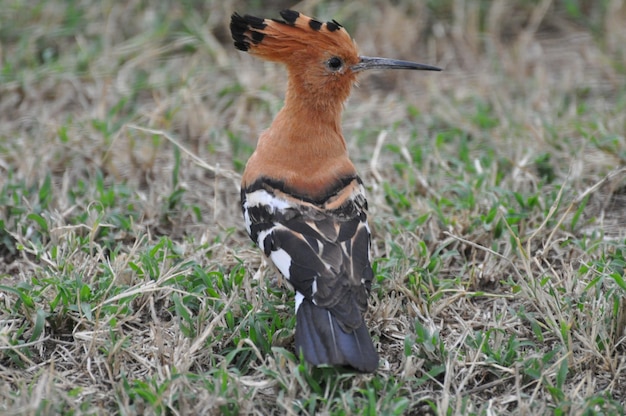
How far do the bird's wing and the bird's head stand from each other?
43cm

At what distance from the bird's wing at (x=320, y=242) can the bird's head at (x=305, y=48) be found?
433 millimetres

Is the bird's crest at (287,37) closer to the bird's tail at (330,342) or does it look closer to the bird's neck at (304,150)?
the bird's neck at (304,150)

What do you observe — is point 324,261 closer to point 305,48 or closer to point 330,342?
point 330,342

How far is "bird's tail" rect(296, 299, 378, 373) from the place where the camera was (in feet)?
8.25

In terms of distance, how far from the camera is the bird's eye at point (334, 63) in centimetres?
339

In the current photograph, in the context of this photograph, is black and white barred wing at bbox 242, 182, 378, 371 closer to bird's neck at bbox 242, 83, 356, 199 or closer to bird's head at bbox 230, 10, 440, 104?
bird's neck at bbox 242, 83, 356, 199

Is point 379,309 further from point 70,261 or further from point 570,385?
point 70,261

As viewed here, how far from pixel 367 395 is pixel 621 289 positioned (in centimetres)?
102

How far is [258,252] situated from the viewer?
3.39 m

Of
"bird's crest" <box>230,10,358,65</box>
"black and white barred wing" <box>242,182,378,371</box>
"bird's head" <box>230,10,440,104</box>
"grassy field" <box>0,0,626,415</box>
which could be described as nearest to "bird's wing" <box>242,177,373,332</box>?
"black and white barred wing" <box>242,182,378,371</box>

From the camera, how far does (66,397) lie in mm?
2477

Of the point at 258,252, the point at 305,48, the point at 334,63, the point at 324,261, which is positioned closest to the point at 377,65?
the point at 334,63

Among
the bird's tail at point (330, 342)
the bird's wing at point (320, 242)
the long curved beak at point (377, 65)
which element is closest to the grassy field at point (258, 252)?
the bird's tail at point (330, 342)

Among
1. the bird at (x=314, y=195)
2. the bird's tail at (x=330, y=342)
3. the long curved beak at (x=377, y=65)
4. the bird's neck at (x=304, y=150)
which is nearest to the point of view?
the bird's tail at (x=330, y=342)
